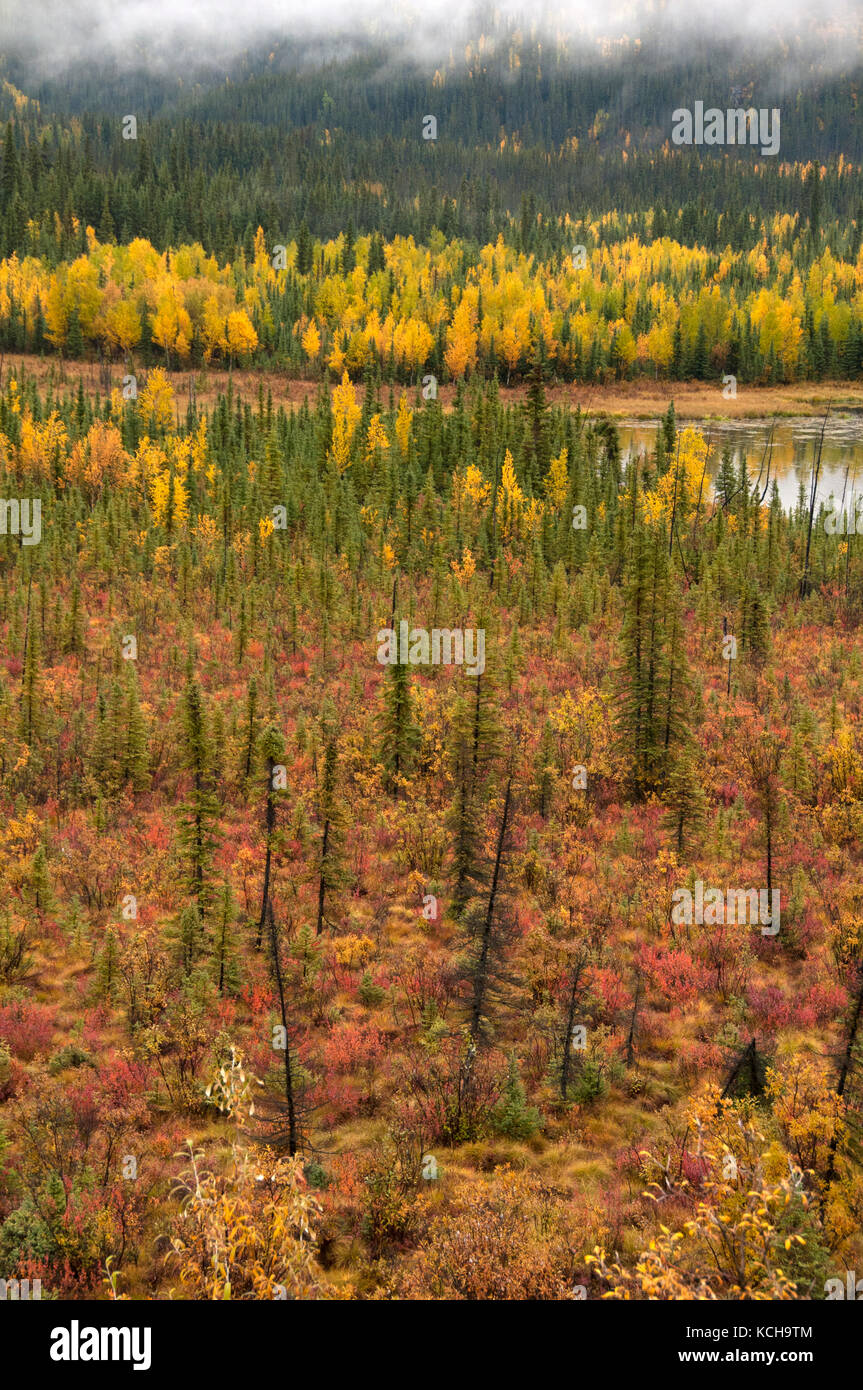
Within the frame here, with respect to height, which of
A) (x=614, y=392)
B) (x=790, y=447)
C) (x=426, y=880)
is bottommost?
(x=426, y=880)

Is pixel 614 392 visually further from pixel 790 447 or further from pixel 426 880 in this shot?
pixel 426 880

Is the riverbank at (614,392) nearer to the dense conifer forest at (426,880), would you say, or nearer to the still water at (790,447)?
the still water at (790,447)

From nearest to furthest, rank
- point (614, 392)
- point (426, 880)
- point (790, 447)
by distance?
point (426, 880)
point (790, 447)
point (614, 392)

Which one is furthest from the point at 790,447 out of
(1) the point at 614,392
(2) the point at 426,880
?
(2) the point at 426,880

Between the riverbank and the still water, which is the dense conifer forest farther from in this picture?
the riverbank

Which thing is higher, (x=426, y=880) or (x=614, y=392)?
(x=614, y=392)

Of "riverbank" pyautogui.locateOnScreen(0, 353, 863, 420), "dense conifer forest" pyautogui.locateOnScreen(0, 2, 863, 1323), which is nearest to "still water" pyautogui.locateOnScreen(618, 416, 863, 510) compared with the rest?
"riverbank" pyautogui.locateOnScreen(0, 353, 863, 420)

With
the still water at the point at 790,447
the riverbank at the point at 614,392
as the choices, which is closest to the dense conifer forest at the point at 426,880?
the still water at the point at 790,447

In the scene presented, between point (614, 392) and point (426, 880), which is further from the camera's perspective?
point (614, 392)

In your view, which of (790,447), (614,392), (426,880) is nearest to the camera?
(426,880)
